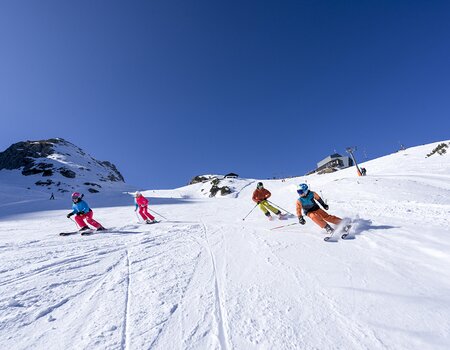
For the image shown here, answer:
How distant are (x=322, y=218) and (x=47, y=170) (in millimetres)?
84979

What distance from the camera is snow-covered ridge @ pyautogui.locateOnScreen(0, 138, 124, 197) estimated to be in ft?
199

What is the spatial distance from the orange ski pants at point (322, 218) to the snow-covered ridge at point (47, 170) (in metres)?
59.3

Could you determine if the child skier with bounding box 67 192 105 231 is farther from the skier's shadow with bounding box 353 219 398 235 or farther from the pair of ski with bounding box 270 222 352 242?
the skier's shadow with bounding box 353 219 398 235

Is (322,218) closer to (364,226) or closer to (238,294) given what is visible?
(364,226)

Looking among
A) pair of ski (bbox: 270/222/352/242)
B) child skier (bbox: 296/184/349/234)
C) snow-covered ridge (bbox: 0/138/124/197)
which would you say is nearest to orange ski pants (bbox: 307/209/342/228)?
child skier (bbox: 296/184/349/234)

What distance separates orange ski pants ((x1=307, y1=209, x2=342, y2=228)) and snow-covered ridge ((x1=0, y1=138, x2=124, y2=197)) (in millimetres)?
59296

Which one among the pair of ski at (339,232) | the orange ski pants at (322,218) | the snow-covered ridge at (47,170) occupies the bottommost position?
the pair of ski at (339,232)

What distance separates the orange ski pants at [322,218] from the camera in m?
6.69

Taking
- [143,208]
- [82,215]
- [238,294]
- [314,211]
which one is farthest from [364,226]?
[82,215]

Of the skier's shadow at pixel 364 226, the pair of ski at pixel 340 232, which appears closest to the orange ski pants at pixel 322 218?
the pair of ski at pixel 340 232

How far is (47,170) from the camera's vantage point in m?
70.3

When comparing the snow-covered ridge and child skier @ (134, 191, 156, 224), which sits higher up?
the snow-covered ridge

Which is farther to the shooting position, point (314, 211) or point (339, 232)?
point (314, 211)

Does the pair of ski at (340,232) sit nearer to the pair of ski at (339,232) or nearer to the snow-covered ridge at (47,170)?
the pair of ski at (339,232)
